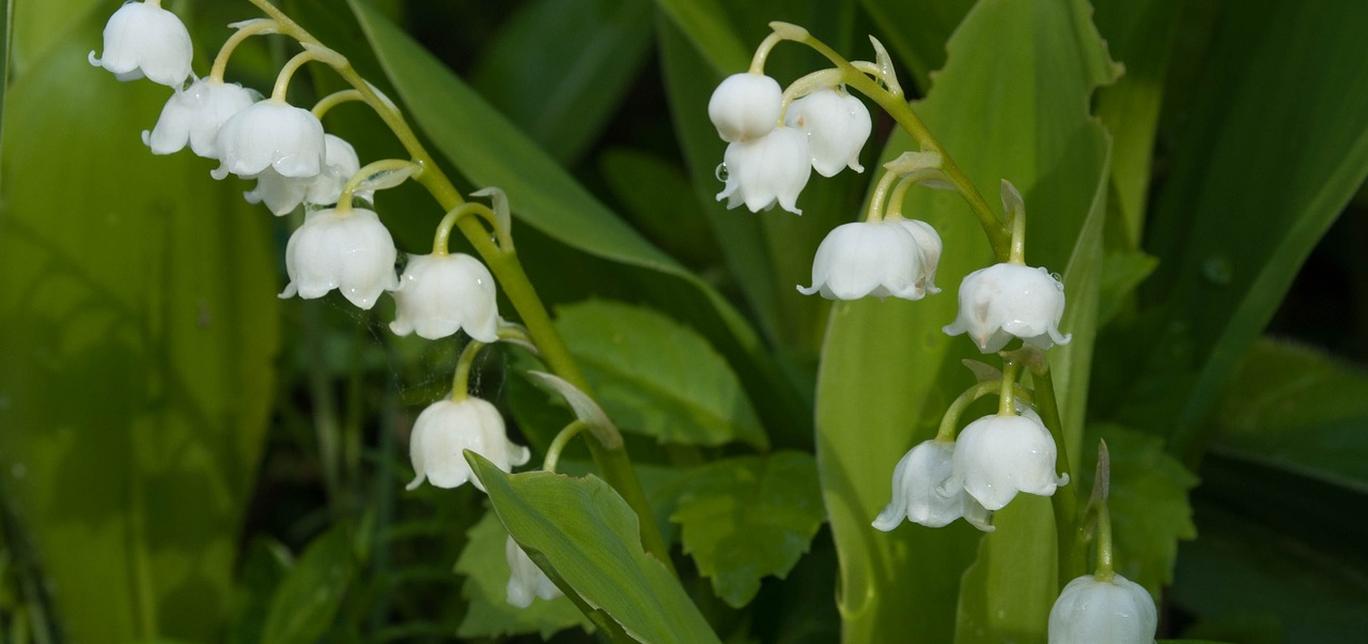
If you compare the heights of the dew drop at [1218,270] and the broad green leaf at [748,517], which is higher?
the dew drop at [1218,270]

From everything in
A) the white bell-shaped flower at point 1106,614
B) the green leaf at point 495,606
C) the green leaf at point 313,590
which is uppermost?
the white bell-shaped flower at point 1106,614

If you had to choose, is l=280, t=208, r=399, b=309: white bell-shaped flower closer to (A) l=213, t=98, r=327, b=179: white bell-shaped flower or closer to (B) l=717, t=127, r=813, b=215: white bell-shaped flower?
(A) l=213, t=98, r=327, b=179: white bell-shaped flower

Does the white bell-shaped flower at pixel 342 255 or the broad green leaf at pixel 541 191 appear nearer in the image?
the white bell-shaped flower at pixel 342 255

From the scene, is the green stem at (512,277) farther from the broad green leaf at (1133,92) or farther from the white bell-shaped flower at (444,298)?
the broad green leaf at (1133,92)

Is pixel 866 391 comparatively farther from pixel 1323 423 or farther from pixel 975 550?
pixel 1323 423

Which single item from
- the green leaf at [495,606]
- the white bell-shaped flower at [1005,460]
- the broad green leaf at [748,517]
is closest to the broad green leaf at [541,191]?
the broad green leaf at [748,517]

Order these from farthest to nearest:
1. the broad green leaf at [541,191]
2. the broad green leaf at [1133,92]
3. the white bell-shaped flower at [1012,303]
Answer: the broad green leaf at [1133,92] < the broad green leaf at [541,191] < the white bell-shaped flower at [1012,303]

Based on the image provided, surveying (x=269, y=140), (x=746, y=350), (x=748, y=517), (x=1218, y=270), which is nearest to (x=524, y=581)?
(x=748, y=517)

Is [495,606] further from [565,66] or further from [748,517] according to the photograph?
[565,66]

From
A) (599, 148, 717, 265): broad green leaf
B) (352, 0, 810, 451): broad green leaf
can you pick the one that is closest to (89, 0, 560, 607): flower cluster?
(352, 0, 810, 451): broad green leaf
